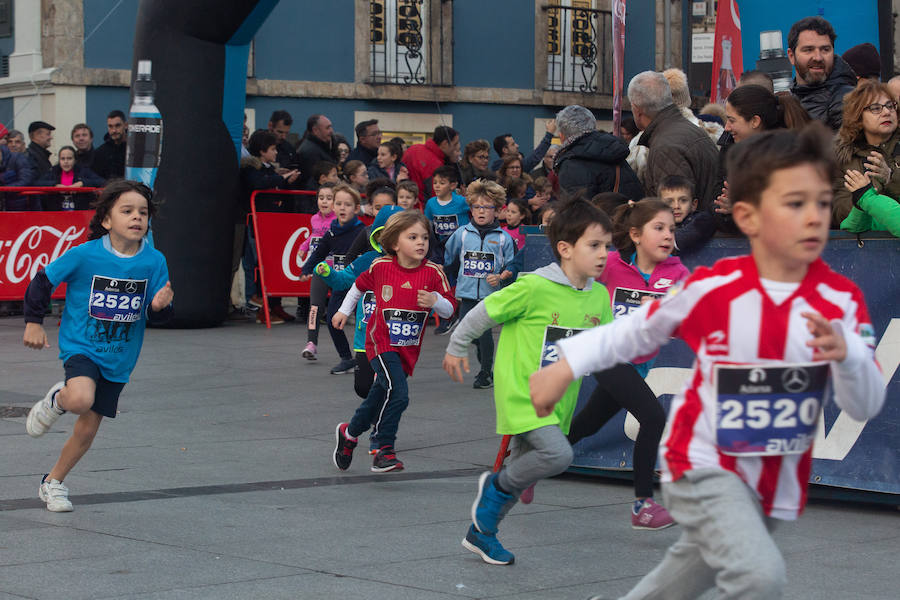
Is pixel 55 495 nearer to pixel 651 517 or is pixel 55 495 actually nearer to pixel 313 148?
pixel 651 517

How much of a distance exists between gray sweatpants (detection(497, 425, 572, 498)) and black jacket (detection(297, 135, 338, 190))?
11.4 m

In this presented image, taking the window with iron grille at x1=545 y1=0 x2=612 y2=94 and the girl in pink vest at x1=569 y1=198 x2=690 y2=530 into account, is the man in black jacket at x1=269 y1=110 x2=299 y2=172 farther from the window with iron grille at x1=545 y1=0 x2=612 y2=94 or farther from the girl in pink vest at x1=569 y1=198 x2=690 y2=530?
the window with iron grille at x1=545 y1=0 x2=612 y2=94

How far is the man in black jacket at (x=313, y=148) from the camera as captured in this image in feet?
55.1

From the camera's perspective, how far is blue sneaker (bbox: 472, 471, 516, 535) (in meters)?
5.67

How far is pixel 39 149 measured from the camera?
17.7m

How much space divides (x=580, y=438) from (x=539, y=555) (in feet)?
4.20

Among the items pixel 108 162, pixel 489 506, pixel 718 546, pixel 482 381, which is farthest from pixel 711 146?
pixel 108 162

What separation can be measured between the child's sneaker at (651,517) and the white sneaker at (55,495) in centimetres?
264

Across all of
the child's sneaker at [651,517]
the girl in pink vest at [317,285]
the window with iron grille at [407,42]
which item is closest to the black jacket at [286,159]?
the girl in pink vest at [317,285]

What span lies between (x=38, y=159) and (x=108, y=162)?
35.6 inches

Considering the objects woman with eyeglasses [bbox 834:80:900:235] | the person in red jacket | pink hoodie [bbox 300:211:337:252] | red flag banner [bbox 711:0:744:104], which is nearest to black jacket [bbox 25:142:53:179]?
the person in red jacket

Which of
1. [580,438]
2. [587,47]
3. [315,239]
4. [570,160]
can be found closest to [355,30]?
[587,47]

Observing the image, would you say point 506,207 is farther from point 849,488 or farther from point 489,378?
point 849,488

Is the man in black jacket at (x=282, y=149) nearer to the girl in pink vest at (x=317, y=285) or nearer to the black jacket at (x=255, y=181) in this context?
the black jacket at (x=255, y=181)
